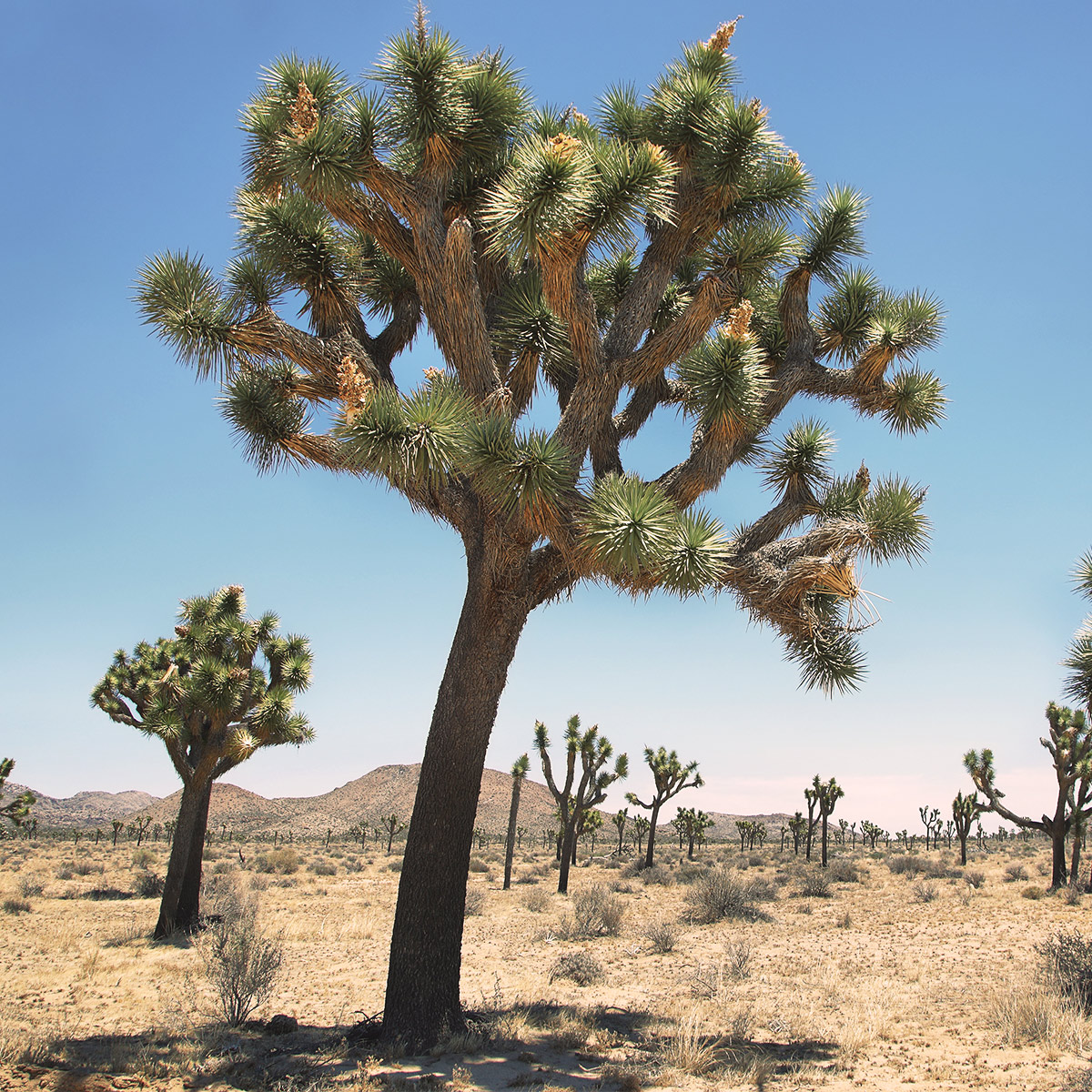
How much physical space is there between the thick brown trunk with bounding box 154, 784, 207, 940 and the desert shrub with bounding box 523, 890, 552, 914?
772 cm

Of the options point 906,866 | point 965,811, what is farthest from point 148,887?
point 965,811

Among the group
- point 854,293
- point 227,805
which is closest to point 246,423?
point 854,293

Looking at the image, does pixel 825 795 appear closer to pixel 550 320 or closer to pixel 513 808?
pixel 513 808

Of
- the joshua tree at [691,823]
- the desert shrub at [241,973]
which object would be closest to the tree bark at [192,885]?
the desert shrub at [241,973]

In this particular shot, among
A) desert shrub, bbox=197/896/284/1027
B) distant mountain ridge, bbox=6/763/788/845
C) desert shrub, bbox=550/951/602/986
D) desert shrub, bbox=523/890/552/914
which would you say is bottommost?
distant mountain ridge, bbox=6/763/788/845

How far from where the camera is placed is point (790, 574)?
6.82m

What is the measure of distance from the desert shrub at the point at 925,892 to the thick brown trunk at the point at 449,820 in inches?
663

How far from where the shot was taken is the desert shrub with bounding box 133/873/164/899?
20625 mm

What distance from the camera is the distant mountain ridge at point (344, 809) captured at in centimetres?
7462

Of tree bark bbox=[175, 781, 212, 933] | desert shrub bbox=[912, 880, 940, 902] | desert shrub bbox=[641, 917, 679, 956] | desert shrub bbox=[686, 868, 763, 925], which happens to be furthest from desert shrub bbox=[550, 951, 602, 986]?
desert shrub bbox=[912, 880, 940, 902]

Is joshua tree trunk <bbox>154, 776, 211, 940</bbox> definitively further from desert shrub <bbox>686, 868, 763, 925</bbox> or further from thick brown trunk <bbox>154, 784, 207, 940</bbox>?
desert shrub <bbox>686, 868, 763, 925</bbox>

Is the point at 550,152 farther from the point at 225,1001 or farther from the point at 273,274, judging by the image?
the point at 225,1001

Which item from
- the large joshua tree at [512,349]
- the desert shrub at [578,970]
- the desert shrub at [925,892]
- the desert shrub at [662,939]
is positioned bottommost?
the desert shrub at [925,892]

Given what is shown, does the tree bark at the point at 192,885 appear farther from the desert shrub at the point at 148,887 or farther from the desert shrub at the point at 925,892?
the desert shrub at the point at 925,892
